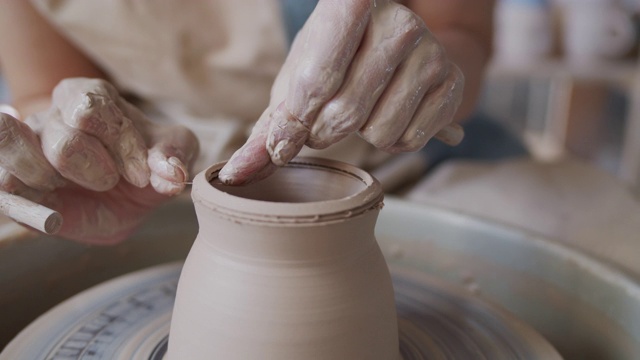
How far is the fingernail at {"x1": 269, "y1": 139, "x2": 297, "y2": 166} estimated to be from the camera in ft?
2.63

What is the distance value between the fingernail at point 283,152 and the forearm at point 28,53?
39.4 inches

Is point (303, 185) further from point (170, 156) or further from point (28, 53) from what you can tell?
point (28, 53)

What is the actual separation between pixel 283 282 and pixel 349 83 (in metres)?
0.25

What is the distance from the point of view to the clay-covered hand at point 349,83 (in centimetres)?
78

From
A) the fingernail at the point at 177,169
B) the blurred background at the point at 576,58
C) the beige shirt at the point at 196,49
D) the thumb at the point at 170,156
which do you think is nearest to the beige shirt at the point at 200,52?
the beige shirt at the point at 196,49

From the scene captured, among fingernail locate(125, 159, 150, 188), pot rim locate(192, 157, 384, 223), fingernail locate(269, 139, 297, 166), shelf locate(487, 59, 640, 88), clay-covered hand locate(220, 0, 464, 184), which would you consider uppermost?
clay-covered hand locate(220, 0, 464, 184)

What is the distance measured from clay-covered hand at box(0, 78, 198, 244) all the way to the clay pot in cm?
15

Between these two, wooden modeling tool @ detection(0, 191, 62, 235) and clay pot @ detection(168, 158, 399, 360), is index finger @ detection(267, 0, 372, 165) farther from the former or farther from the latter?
wooden modeling tool @ detection(0, 191, 62, 235)

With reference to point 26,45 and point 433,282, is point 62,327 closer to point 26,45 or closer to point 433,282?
point 433,282

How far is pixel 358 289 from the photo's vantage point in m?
0.81

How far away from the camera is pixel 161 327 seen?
99cm

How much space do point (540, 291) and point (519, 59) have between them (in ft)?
7.22

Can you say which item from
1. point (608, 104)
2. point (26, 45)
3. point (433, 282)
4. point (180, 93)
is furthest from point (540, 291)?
point (608, 104)

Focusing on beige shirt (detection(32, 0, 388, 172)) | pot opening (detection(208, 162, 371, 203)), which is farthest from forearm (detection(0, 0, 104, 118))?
pot opening (detection(208, 162, 371, 203))
